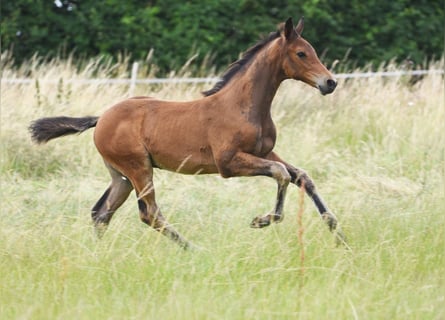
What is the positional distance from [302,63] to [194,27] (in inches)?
413

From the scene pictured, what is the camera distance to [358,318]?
5.00m

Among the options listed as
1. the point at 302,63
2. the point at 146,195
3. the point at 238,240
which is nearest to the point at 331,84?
the point at 302,63

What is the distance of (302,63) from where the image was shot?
695cm

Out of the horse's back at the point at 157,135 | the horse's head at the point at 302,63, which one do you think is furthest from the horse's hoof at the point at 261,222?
the horse's head at the point at 302,63

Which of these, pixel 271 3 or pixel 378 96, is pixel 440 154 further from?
pixel 271 3

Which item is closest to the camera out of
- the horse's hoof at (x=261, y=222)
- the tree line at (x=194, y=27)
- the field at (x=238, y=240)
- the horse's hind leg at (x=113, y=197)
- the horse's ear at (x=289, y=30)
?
the field at (x=238, y=240)

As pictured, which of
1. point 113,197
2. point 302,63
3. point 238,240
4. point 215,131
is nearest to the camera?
point 238,240

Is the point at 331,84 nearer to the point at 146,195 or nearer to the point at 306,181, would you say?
the point at 306,181

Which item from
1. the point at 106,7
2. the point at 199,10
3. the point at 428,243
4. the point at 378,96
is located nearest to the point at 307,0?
the point at 199,10

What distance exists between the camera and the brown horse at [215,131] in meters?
6.89

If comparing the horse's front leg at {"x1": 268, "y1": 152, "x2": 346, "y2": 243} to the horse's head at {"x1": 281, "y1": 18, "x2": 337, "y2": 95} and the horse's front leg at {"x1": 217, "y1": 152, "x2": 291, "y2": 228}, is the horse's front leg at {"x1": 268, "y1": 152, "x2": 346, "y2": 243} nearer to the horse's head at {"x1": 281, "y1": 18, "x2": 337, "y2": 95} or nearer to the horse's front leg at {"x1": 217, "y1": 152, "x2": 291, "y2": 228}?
the horse's front leg at {"x1": 217, "y1": 152, "x2": 291, "y2": 228}

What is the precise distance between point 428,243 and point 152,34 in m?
11.7

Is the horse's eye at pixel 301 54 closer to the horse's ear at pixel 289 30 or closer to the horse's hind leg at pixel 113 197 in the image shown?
the horse's ear at pixel 289 30

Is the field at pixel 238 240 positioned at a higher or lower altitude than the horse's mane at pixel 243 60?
lower
